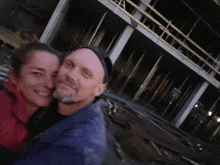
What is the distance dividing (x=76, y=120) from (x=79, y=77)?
1.35 feet

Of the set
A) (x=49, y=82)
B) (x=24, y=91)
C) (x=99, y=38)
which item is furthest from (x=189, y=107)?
(x=24, y=91)

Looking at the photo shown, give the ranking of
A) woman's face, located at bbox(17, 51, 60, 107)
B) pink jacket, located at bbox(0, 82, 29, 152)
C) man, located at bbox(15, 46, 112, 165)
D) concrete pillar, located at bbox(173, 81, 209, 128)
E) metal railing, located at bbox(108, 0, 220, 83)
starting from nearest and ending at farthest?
man, located at bbox(15, 46, 112, 165)
pink jacket, located at bbox(0, 82, 29, 152)
woman's face, located at bbox(17, 51, 60, 107)
metal railing, located at bbox(108, 0, 220, 83)
concrete pillar, located at bbox(173, 81, 209, 128)

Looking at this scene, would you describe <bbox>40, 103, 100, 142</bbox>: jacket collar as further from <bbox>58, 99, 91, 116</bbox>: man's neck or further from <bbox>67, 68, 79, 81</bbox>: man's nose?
<bbox>67, 68, 79, 81</bbox>: man's nose

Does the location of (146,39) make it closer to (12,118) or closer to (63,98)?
(63,98)

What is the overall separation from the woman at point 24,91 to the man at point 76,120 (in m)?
0.14

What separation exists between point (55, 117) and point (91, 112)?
444 millimetres

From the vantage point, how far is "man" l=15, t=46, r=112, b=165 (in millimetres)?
979

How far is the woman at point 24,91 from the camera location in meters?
1.19

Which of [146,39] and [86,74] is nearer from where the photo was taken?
[86,74]

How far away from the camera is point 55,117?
145 cm

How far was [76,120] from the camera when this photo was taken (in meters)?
1.19

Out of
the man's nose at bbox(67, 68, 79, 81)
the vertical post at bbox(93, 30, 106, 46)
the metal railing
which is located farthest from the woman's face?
the vertical post at bbox(93, 30, 106, 46)

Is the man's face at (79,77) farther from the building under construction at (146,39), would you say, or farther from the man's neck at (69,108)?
the building under construction at (146,39)

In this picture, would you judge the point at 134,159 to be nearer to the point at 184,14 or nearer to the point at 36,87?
the point at 36,87
